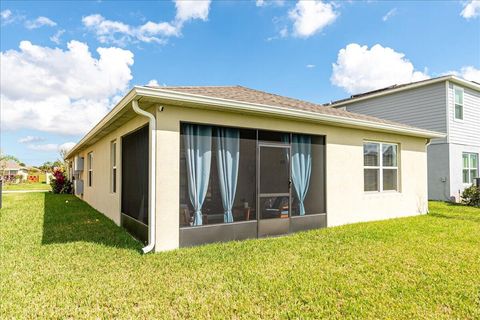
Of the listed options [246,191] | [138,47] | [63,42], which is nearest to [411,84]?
[246,191]

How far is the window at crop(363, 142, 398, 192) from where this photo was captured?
8.23 meters

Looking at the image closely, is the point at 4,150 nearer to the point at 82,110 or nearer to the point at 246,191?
the point at 82,110

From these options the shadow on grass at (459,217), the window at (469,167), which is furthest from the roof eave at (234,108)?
the window at (469,167)

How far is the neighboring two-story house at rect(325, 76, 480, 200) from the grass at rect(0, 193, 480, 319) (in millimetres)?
7574

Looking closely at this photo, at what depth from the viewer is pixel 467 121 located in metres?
13.3

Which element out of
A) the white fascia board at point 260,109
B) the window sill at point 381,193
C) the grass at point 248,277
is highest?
the white fascia board at point 260,109

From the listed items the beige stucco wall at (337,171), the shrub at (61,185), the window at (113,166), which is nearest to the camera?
the beige stucco wall at (337,171)

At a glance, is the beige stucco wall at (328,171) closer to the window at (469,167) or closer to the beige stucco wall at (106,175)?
the beige stucco wall at (106,175)

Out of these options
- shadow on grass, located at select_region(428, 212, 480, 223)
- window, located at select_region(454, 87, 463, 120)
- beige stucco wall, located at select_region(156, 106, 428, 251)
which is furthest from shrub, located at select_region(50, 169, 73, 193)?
window, located at select_region(454, 87, 463, 120)

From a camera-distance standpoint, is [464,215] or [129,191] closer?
[129,191]

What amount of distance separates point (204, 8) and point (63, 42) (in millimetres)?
6152

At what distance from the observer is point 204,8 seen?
32.2 ft

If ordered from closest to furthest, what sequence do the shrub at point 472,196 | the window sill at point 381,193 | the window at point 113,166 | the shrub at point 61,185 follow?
1. the window sill at point 381,193
2. the window at point 113,166
3. the shrub at point 472,196
4. the shrub at point 61,185

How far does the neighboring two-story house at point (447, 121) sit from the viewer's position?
41.0 ft
